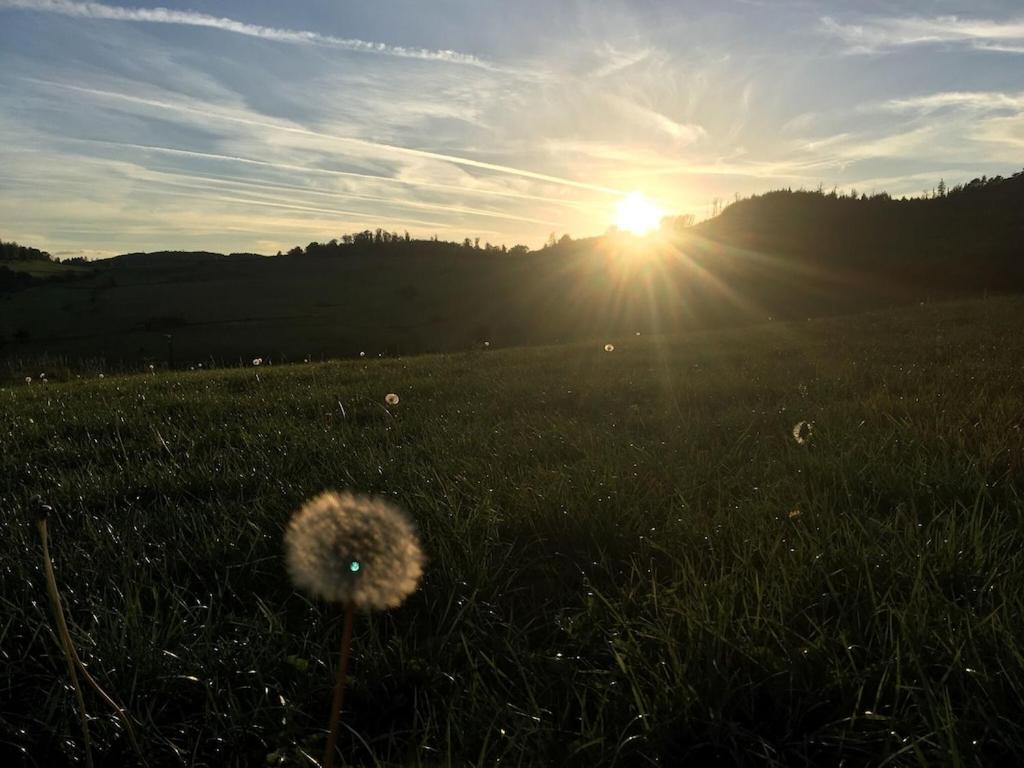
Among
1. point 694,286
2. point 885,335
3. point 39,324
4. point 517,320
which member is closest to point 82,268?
point 39,324

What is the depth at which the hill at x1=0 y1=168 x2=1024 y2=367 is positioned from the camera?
27812 mm

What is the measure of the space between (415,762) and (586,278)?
44595 millimetres

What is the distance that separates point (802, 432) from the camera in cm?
369

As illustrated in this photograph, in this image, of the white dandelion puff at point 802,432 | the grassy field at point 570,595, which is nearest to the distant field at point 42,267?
the grassy field at point 570,595

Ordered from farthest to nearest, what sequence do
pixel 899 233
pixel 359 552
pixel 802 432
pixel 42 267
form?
pixel 42 267 → pixel 899 233 → pixel 802 432 → pixel 359 552

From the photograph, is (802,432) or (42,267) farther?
(42,267)

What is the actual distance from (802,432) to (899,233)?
3776cm

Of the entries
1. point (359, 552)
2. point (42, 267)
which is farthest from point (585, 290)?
point (42, 267)

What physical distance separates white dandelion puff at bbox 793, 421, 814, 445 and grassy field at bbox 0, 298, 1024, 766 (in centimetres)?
7

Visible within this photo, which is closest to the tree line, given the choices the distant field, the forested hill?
the distant field

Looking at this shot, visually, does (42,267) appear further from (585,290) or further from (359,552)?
(359,552)

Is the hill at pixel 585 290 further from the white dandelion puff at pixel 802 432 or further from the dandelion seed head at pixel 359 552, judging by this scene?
the dandelion seed head at pixel 359 552

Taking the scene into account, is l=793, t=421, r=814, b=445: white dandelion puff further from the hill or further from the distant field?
the distant field

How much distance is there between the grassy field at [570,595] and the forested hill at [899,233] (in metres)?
25.1
